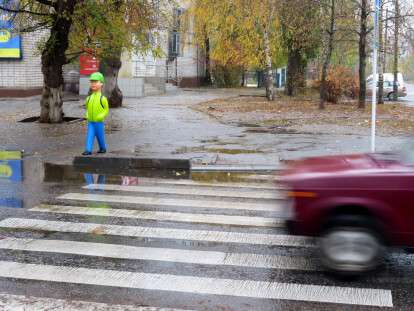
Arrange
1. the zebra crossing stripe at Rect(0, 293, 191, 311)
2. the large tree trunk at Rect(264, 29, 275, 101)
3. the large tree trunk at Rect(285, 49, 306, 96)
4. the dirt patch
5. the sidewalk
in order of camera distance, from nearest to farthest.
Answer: the zebra crossing stripe at Rect(0, 293, 191, 311) → the sidewalk → the dirt patch → the large tree trunk at Rect(264, 29, 275, 101) → the large tree trunk at Rect(285, 49, 306, 96)

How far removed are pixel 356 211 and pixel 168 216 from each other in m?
3.02

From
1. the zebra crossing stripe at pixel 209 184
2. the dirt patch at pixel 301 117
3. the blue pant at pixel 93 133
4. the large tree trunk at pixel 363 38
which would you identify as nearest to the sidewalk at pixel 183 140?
the blue pant at pixel 93 133

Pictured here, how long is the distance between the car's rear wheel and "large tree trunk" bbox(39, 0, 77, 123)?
1246 centimetres

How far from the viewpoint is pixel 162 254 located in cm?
616

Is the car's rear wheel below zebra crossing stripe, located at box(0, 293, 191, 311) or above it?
above

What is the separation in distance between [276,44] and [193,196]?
2274 centimetres

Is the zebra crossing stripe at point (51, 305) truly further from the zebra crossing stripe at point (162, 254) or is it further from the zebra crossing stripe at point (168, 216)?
the zebra crossing stripe at point (168, 216)

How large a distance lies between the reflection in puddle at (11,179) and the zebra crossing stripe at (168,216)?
67cm

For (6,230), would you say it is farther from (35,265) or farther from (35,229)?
(35,265)

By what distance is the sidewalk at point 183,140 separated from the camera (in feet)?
43.7

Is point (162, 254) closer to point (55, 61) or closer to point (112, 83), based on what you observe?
point (55, 61)

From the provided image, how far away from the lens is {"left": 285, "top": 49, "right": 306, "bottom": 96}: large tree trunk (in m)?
34.1

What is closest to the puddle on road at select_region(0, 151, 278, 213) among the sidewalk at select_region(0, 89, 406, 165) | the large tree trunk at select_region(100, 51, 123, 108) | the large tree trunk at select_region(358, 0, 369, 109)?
the sidewalk at select_region(0, 89, 406, 165)

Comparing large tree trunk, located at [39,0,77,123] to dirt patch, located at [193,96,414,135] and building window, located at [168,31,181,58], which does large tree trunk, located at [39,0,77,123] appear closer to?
dirt patch, located at [193,96,414,135]
